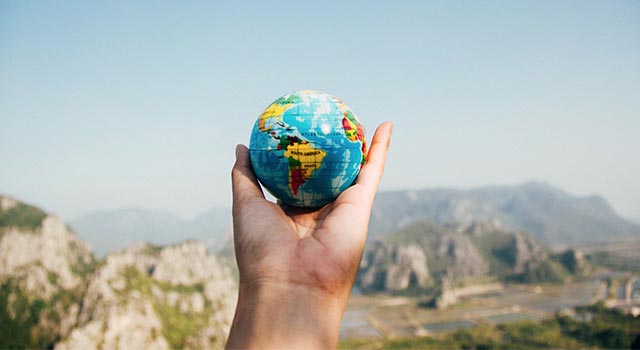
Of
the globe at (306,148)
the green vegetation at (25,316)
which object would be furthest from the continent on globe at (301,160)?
the green vegetation at (25,316)

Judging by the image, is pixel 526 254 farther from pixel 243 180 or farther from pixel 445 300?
pixel 243 180

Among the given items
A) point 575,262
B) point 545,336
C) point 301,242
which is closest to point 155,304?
Result: point 545,336

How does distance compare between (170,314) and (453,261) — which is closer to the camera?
(170,314)

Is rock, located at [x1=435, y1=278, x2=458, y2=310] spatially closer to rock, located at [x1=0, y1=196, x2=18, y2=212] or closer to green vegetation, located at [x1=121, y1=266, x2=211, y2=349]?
green vegetation, located at [x1=121, y1=266, x2=211, y2=349]

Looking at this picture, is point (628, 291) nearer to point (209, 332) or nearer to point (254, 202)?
point (209, 332)

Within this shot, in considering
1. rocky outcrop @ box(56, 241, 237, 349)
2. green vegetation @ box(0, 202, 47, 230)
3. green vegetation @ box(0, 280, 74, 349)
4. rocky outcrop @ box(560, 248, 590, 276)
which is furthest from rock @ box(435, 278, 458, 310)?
green vegetation @ box(0, 202, 47, 230)

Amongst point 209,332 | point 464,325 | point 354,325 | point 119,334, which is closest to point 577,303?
point 464,325

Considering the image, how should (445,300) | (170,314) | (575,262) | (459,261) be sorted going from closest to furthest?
(170,314) < (445,300) < (575,262) < (459,261)
